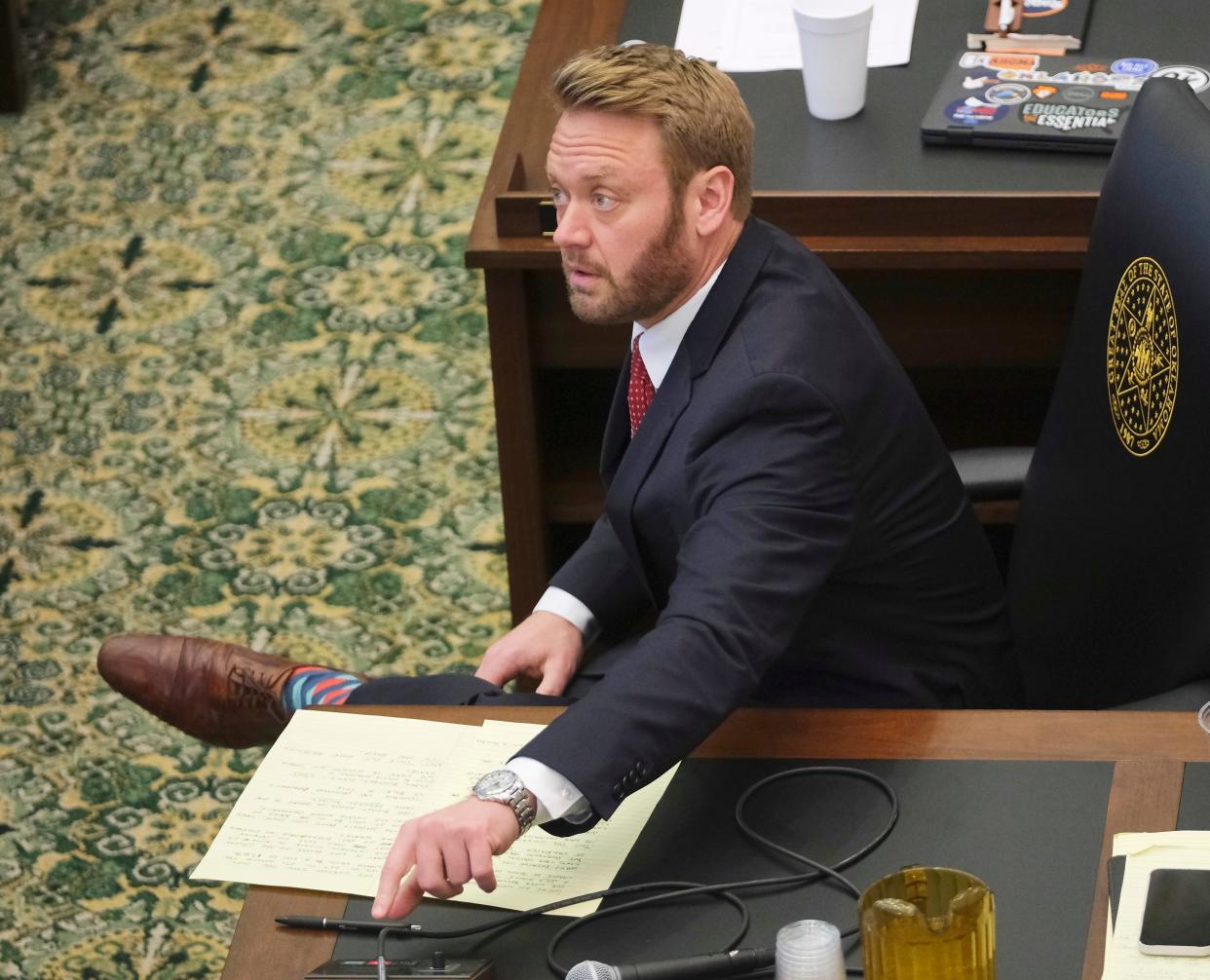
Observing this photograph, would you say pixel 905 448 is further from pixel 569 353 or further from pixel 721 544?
pixel 569 353

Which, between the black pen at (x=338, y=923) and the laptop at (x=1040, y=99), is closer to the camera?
the black pen at (x=338, y=923)

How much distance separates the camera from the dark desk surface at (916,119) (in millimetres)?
2227

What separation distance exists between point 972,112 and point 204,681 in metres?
1.21

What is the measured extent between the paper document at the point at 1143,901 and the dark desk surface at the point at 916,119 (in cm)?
107

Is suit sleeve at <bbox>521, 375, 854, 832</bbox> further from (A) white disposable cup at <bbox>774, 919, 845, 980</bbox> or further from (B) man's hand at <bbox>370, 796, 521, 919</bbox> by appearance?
(A) white disposable cup at <bbox>774, 919, 845, 980</bbox>

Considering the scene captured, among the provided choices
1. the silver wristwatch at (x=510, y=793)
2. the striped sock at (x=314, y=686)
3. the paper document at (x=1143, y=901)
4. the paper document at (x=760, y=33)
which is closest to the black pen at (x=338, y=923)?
the silver wristwatch at (x=510, y=793)

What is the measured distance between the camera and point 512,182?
2.26m

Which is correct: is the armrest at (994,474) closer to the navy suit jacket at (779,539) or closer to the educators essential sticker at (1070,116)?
the navy suit jacket at (779,539)

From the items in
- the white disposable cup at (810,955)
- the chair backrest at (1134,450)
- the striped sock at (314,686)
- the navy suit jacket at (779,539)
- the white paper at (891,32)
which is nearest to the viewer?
the white disposable cup at (810,955)

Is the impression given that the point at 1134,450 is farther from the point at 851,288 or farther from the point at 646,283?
the point at 851,288

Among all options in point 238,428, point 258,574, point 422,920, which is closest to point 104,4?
point 238,428

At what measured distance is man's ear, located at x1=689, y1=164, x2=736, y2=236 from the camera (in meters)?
1.70

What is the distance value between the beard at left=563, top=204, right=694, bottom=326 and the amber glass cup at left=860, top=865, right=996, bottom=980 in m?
0.74

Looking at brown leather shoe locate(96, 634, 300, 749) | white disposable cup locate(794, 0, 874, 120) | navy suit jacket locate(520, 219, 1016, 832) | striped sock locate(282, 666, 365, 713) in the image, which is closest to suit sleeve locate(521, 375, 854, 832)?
navy suit jacket locate(520, 219, 1016, 832)
